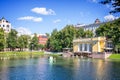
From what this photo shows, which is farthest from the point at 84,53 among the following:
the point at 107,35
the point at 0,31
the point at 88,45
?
the point at 0,31

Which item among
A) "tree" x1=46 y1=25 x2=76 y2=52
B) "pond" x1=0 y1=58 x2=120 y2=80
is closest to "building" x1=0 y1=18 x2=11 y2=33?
"tree" x1=46 y1=25 x2=76 y2=52

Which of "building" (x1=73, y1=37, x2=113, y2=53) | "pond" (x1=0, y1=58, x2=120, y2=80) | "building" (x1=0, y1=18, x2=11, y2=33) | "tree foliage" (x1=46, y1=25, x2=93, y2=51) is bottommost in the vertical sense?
"pond" (x1=0, y1=58, x2=120, y2=80)

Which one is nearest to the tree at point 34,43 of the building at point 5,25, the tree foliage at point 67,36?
the tree foliage at point 67,36

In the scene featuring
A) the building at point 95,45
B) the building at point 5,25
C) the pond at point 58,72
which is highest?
the building at point 5,25

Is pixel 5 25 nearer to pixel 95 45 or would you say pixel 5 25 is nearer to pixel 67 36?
pixel 67 36

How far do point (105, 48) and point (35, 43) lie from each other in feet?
166

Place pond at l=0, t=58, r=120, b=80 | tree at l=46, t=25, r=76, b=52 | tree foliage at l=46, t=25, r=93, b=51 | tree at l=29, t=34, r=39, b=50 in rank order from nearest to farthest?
pond at l=0, t=58, r=120, b=80, tree at l=46, t=25, r=76, b=52, tree foliage at l=46, t=25, r=93, b=51, tree at l=29, t=34, r=39, b=50

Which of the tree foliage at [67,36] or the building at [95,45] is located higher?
the tree foliage at [67,36]

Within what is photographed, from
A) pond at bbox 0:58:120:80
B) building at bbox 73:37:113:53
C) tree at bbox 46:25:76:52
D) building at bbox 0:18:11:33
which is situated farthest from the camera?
building at bbox 0:18:11:33

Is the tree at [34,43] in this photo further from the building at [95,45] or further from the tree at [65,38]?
the building at [95,45]

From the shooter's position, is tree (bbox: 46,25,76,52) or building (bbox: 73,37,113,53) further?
tree (bbox: 46,25,76,52)

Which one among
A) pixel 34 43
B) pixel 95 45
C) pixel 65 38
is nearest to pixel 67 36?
pixel 65 38

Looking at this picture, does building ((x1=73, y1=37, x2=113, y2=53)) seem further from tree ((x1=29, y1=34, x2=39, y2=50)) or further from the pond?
the pond

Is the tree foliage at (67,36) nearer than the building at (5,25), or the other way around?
the tree foliage at (67,36)
